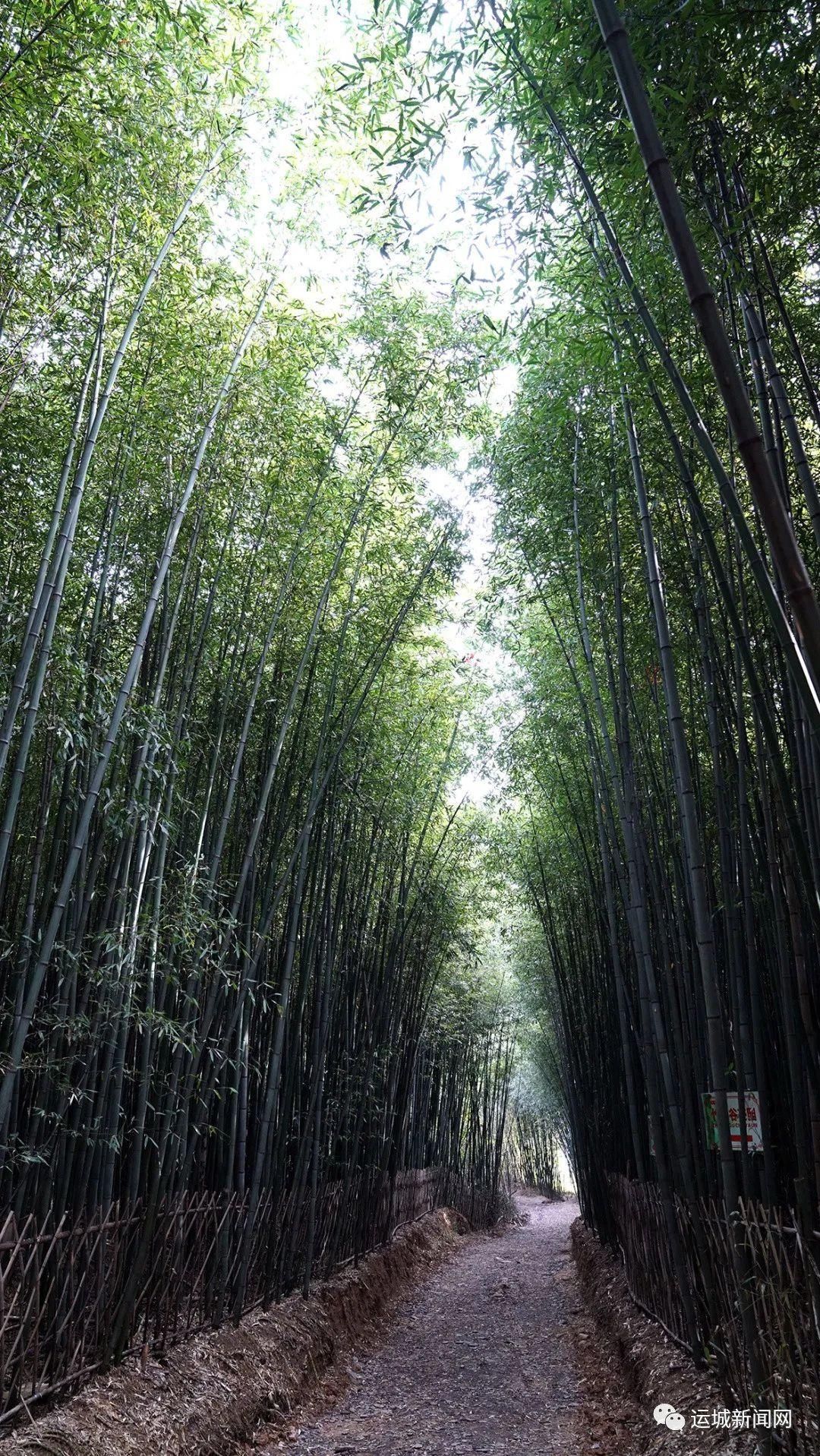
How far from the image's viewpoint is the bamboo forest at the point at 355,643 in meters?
2.44

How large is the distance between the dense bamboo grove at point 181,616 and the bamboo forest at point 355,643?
0.10 feet

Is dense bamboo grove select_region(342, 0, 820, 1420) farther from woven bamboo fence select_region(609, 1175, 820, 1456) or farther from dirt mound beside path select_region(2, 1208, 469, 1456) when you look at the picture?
dirt mound beside path select_region(2, 1208, 469, 1456)

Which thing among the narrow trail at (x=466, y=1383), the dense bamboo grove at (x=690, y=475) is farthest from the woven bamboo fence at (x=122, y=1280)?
the dense bamboo grove at (x=690, y=475)

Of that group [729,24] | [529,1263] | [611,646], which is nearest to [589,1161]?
[529,1263]

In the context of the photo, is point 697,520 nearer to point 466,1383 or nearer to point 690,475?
point 690,475

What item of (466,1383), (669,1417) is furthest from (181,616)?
(466,1383)

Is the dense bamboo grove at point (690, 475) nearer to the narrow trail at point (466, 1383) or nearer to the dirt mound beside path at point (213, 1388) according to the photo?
the narrow trail at point (466, 1383)

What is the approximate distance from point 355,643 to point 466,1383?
406 centimetres

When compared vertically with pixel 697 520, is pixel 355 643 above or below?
above

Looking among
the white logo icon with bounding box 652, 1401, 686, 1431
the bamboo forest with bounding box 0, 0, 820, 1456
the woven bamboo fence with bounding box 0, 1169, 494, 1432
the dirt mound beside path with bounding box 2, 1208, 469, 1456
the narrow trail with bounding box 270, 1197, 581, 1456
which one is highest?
the bamboo forest with bounding box 0, 0, 820, 1456

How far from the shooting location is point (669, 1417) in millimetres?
2818

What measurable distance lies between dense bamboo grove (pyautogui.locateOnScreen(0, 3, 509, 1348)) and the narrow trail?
80 cm

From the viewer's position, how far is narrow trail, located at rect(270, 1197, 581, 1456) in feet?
12.2

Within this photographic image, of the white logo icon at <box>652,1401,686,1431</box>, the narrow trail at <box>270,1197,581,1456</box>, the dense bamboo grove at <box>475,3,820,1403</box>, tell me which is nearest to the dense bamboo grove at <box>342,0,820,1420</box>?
the dense bamboo grove at <box>475,3,820,1403</box>
